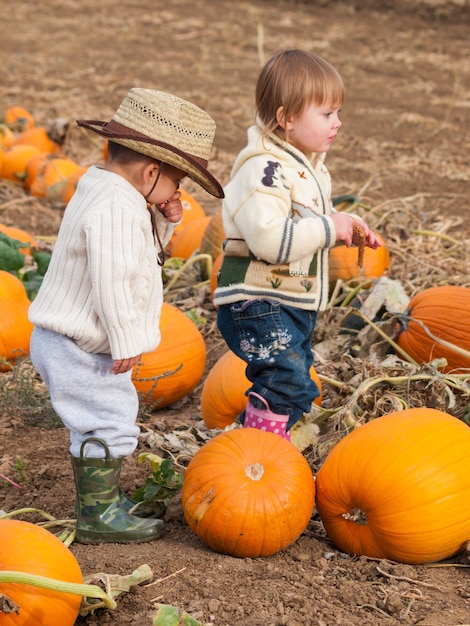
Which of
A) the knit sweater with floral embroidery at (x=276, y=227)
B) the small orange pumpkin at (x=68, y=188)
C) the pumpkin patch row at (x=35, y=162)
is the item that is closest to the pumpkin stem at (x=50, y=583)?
the knit sweater with floral embroidery at (x=276, y=227)

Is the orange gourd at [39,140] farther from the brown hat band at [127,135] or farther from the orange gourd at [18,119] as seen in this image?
the brown hat band at [127,135]

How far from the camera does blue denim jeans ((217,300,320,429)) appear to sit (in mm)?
3777

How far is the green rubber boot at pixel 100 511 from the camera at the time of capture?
3.35 m

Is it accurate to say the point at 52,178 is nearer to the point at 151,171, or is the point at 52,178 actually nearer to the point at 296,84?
the point at 296,84

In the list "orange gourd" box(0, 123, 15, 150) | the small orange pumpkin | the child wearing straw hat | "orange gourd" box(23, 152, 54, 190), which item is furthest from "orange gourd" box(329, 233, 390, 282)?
"orange gourd" box(0, 123, 15, 150)

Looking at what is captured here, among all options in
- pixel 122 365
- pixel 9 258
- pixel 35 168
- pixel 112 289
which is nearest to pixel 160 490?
pixel 122 365

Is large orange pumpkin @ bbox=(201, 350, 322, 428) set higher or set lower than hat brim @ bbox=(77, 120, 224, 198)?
lower

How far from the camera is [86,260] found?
3.18 meters

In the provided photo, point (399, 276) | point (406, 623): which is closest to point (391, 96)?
point (399, 276)

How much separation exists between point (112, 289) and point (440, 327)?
6.30 feet

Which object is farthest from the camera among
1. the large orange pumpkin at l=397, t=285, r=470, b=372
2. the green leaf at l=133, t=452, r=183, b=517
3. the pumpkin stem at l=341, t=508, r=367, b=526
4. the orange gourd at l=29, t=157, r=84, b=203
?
the orange gourd at l=29, t=157, r=84, b=203

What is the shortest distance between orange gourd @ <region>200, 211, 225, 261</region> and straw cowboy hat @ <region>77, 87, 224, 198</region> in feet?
8.46

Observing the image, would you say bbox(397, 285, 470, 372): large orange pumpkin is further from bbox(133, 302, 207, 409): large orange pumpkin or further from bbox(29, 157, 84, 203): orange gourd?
bbox(29, 157, 84, 203): orange gourd

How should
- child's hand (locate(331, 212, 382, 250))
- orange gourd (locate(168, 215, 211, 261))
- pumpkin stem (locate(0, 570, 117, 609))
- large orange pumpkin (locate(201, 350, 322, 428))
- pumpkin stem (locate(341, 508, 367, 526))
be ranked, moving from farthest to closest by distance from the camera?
Result: 1. orange gourd (locate(168, 215, 211, 261))
2. large orange pumpkin (locate(201, 350, 322, 428))
3. child's hand (locate(331, 212, 382, 250))
4. pumpkin stem (locate(341, 508, 367, 526))
5. pumpkin stem (locate(0, 570, 117, 609))
